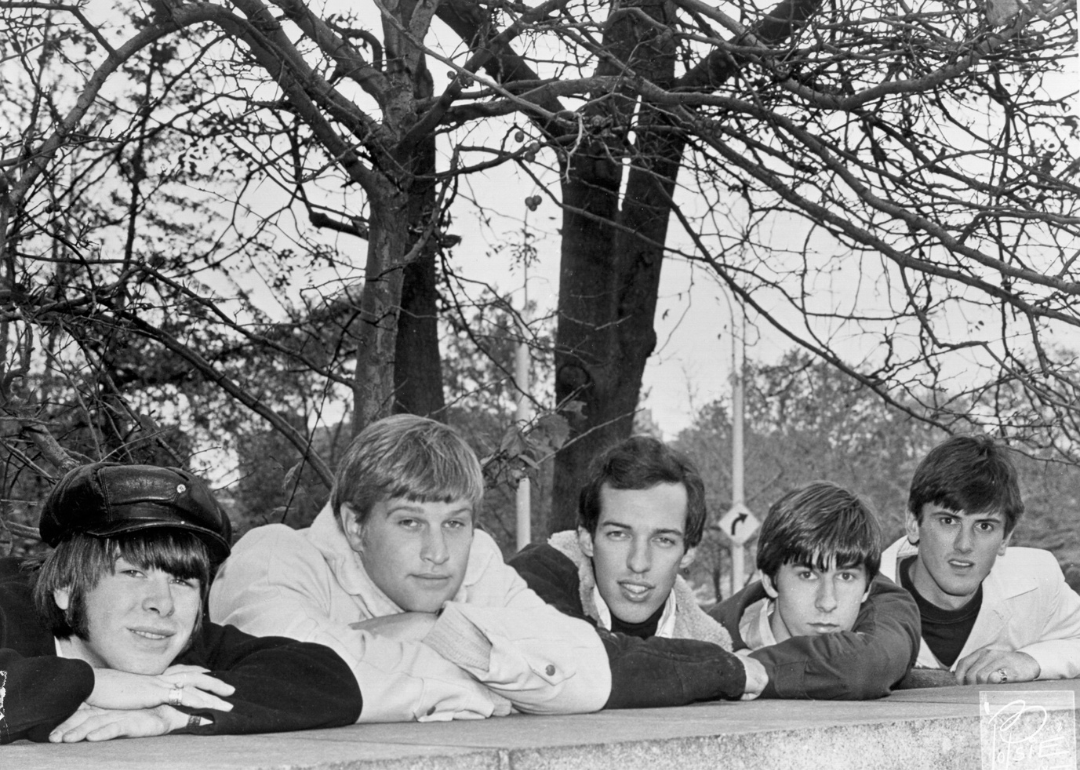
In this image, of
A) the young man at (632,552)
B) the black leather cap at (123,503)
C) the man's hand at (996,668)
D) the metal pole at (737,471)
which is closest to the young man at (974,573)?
the man's hand at (996,668)

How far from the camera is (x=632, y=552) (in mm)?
3398

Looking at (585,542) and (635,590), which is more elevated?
(585,542)

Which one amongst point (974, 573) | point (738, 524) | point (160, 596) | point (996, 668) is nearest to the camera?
point (160, 596)

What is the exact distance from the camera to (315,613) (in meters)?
2.78

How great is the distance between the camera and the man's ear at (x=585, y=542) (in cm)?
353

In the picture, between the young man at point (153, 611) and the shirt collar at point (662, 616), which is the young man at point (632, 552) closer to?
the shirt collar at point (662, 616)

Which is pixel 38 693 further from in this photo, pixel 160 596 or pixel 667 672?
pixel 667 672

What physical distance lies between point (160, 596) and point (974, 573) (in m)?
2.54

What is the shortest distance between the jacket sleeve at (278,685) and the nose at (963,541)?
2.21 metres

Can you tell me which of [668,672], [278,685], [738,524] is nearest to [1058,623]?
[668,672]

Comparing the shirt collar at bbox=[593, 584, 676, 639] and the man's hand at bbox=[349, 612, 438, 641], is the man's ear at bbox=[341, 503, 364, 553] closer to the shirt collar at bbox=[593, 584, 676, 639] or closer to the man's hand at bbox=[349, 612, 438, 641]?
the man's hand at bbox=[349, 612, 438, 641]

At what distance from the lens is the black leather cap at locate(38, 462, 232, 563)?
8.03ft

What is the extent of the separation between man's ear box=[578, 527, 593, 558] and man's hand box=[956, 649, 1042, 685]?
3.69ft

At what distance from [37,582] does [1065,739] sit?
6.81 feet
